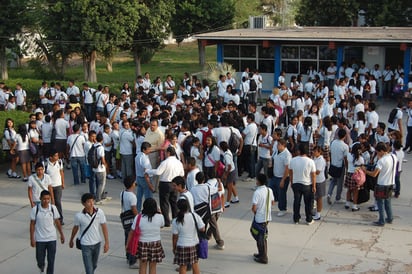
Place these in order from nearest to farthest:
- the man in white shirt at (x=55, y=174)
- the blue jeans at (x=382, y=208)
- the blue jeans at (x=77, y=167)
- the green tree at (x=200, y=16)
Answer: the man in white shirt at (x=55, y=174) < the blue jeans at (x=382, y=208) < the blue jeans at (x=77, y=167) < the green tree at (x=200, y=16)

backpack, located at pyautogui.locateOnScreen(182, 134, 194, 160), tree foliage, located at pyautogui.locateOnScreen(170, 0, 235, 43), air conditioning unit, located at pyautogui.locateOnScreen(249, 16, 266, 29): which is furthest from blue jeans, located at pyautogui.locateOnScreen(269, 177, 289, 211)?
tree foliage, located at pyautogui.locateOnScreen(170, 0, 235, 43)

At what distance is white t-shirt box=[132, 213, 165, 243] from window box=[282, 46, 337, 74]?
18664 millimetres

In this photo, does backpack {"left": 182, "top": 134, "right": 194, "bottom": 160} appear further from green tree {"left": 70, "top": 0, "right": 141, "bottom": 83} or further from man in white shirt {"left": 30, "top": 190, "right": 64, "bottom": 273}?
green tree {"left": 70, "top": 0, "right": 141, "bottom": 83}

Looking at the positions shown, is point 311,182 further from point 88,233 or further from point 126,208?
point 88,233

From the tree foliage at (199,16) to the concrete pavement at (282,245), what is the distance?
81.3ft

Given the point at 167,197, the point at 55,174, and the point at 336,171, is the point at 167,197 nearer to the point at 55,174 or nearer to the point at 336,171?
the point at 55,174

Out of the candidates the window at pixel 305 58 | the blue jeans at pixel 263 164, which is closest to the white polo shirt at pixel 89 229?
the blue jeans at pixel 263 164

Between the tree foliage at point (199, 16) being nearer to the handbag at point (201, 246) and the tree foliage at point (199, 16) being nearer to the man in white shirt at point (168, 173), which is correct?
the man in white shirt at point (168, 173)

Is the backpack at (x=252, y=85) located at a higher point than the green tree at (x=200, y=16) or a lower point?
lower

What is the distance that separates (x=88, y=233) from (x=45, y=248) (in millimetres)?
898

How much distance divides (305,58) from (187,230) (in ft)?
61.3

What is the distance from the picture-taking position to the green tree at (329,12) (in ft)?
110

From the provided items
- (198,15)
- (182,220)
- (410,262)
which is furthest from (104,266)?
(198,15)

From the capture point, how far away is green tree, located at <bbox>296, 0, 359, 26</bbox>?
33.6 meters
